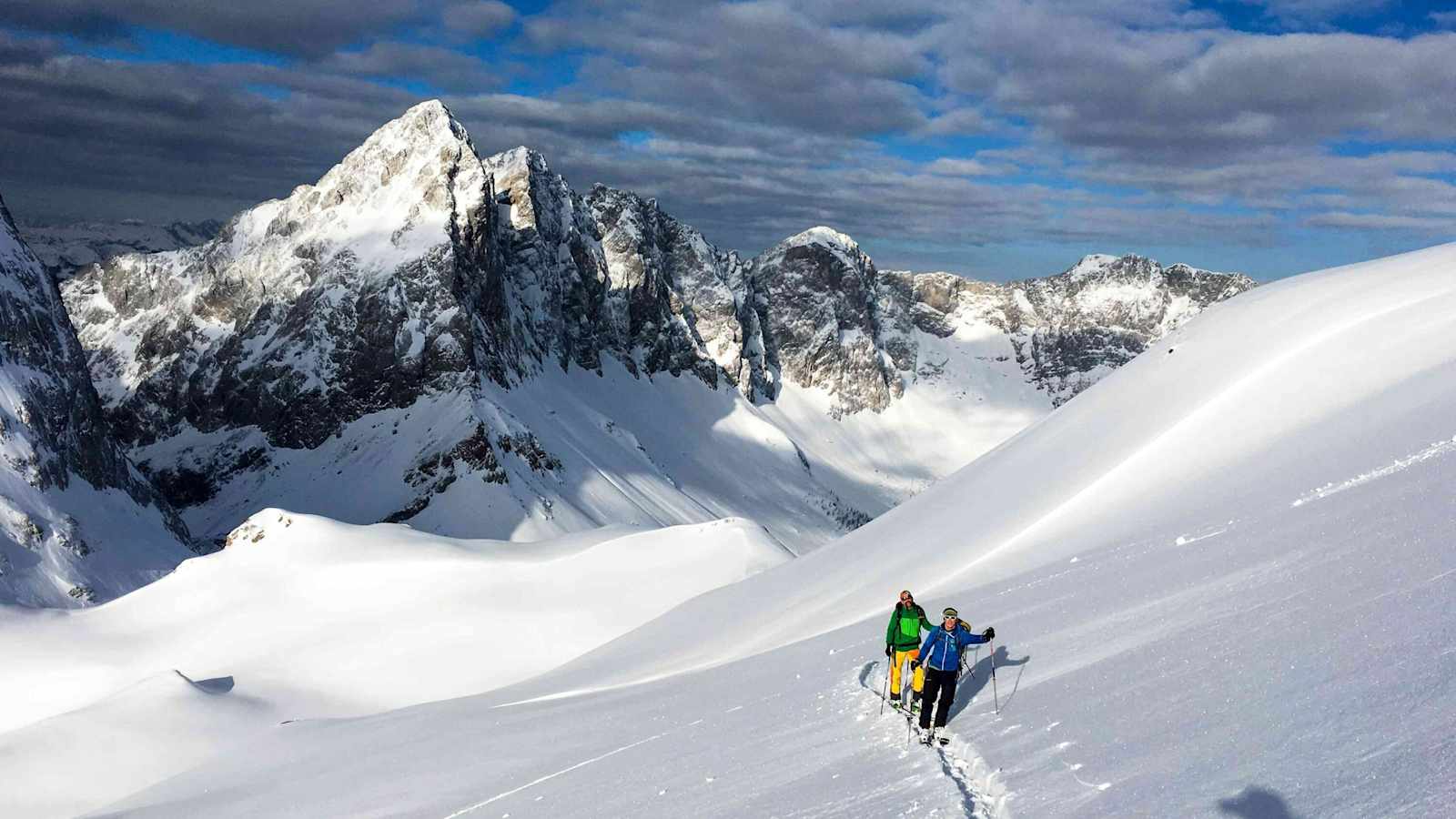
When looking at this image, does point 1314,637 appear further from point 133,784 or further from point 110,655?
point 110,655

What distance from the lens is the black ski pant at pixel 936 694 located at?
14930 millimetres

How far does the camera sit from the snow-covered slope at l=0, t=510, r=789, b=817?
45.0 metres

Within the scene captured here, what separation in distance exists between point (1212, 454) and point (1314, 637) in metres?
14.5

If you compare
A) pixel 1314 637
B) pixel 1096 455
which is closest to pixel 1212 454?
pixel 1096 455

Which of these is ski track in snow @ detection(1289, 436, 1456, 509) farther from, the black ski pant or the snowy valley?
the black ski pant

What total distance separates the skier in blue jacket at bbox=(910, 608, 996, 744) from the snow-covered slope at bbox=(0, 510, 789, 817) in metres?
36.9

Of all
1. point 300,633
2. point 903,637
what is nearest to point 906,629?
point 903,637

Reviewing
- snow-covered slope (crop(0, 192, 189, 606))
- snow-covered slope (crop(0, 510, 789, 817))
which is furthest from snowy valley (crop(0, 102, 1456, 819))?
snow-covered slope (crop(0, 192, 189, 606))

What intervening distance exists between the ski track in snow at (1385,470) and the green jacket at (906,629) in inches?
297

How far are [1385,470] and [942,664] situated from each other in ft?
32.5

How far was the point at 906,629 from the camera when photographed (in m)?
17.0

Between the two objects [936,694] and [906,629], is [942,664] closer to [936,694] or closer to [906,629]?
[936,694]

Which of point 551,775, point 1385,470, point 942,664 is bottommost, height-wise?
point 551,775

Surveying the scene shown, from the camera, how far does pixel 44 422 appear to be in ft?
438
